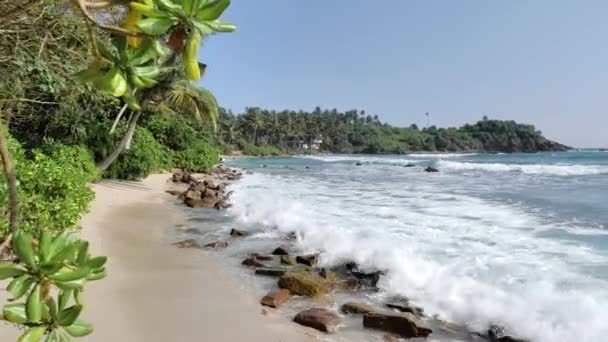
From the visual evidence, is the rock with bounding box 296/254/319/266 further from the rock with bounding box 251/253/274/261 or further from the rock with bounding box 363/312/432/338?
the rock with bounding box 363/312/432/338

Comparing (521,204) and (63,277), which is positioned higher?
(63,277)

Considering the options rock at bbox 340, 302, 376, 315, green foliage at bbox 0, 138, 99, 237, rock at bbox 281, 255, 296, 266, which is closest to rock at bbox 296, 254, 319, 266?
rock at bbox 281, 255, 296, 266

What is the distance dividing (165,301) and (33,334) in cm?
399

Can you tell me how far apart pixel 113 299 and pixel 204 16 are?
166 inches

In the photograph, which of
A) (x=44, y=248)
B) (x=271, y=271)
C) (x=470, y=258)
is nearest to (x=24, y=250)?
(x=44, y=248)

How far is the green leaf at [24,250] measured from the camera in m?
1.02

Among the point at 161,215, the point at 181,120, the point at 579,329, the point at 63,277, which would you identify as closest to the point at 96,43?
the point at 63,277

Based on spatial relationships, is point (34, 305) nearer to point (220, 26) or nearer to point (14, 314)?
point (14, 314)

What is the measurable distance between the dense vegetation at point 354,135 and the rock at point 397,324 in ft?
208

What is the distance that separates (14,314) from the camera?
1095 millimetres

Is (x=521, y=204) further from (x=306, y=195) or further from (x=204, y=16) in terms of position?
(x=204, y=16)

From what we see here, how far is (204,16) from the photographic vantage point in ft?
3.98

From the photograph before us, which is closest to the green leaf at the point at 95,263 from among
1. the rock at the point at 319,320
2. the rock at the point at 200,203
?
the rock at the point at 319,320

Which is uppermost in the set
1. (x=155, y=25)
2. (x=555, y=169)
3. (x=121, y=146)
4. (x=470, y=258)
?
(x=155, y=25)
